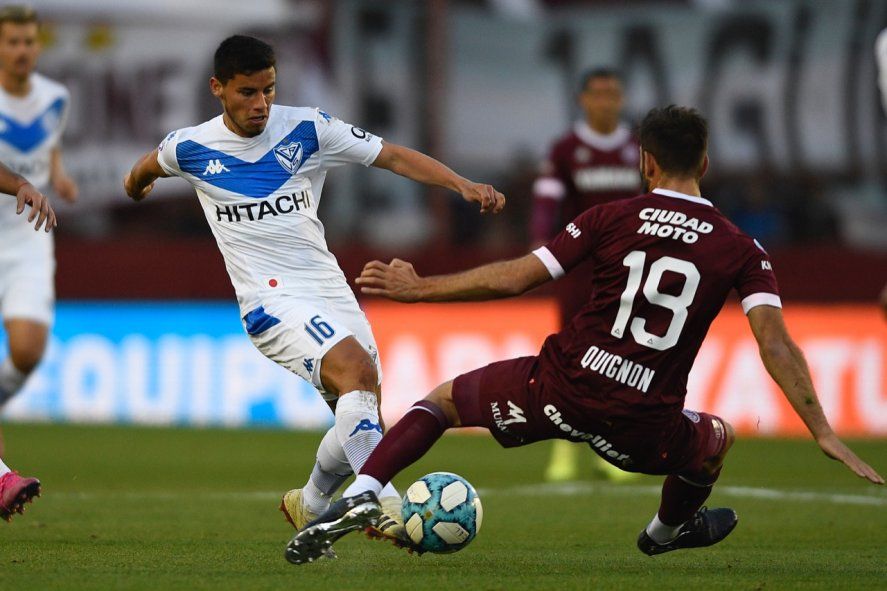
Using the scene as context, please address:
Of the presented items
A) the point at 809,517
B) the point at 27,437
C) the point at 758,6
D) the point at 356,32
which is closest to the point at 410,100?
the point at 356,32

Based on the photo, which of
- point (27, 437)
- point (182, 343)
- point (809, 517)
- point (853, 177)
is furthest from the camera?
point (853, 177)

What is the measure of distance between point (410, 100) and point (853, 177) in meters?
5.86

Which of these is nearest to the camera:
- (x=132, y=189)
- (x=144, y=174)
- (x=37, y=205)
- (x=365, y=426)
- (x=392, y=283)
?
(x=392, y=283)

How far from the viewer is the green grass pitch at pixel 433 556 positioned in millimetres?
5840

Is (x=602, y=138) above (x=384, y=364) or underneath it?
above

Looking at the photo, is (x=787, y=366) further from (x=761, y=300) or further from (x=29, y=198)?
(x=29, y=198)

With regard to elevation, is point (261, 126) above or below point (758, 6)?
below

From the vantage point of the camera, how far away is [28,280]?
9141 millimetres

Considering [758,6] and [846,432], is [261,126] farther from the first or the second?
[758,6]

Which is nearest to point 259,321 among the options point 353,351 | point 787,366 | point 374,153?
point 353,351

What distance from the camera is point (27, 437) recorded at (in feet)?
44.0

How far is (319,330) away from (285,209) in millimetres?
617

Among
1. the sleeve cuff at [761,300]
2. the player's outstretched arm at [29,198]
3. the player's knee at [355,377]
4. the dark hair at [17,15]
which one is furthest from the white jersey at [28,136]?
the sleeve cuff at [761,300]

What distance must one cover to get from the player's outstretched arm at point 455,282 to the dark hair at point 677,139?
25.9 inches
